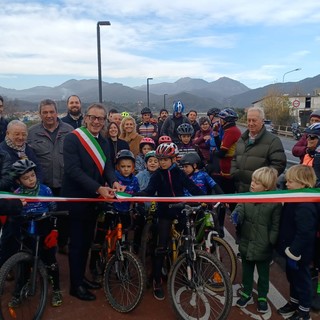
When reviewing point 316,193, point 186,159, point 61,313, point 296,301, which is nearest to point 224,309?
point 296,301

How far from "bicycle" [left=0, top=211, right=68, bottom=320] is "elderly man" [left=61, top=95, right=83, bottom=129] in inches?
99.6

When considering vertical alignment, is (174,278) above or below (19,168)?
below

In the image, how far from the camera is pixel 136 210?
4.54m

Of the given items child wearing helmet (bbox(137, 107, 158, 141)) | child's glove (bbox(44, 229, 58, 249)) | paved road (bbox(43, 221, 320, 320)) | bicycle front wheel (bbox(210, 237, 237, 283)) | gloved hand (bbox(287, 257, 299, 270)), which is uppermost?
child wearing helmet (bbox(137, 107, 158, 141))

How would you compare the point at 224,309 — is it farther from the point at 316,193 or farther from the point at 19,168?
the point at 19,168

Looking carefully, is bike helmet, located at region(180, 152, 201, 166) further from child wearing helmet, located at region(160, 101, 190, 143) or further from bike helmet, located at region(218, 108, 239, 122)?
child wearing helmet, located at region(160, 101, 190, 143)

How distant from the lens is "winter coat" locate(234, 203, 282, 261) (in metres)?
3.78

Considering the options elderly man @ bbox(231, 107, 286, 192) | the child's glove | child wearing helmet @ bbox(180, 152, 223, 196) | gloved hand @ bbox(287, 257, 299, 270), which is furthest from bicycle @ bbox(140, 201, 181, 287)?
elderly man @ bbox(231, 107, 286, 192)

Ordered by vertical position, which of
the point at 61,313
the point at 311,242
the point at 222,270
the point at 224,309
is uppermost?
the point at 311,242

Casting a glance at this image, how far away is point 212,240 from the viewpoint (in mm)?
4391

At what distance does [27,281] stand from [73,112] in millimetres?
3092

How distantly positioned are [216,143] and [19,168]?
360cm

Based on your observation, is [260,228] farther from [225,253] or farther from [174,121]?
[174,121]

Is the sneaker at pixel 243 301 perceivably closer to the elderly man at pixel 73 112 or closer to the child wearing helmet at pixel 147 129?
the elderly man at pixel 73 112
